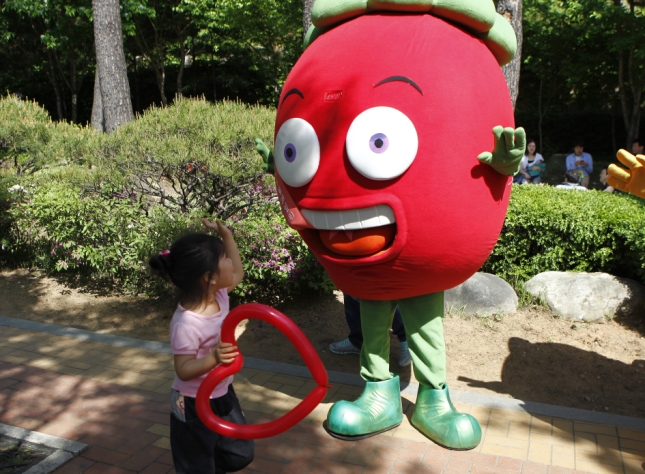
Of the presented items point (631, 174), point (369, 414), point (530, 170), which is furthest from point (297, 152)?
point (530, 170)

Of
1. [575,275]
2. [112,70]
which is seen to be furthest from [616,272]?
[112,70]

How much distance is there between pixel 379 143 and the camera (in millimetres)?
3078

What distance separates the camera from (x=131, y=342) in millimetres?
5523

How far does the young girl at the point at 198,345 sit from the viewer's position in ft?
8.52

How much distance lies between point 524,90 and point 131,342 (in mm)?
18264

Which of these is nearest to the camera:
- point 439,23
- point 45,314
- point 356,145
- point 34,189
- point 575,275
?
point 356,145

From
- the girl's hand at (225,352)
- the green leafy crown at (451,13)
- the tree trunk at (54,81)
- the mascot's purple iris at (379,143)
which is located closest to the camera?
the girl's hand at (225,352)

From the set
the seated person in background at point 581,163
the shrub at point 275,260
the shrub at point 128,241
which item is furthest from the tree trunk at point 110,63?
the seated person in background at point 581,163

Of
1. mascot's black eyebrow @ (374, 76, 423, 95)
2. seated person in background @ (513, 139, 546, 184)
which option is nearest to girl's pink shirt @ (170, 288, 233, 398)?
mascot's black eyebrow @ (374, 76, 423, 95)

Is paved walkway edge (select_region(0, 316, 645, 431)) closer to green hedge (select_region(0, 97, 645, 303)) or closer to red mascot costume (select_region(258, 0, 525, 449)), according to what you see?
red mascot costume (select_region(258, 0, 525, 449))

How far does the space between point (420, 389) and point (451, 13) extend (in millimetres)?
2282

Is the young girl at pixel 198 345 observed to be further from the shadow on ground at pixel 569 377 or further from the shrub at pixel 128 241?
the shrub at pixel 128 241

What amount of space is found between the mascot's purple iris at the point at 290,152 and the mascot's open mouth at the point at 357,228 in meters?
0.31

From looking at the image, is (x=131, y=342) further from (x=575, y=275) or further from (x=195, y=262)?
(x=575, y=275)
